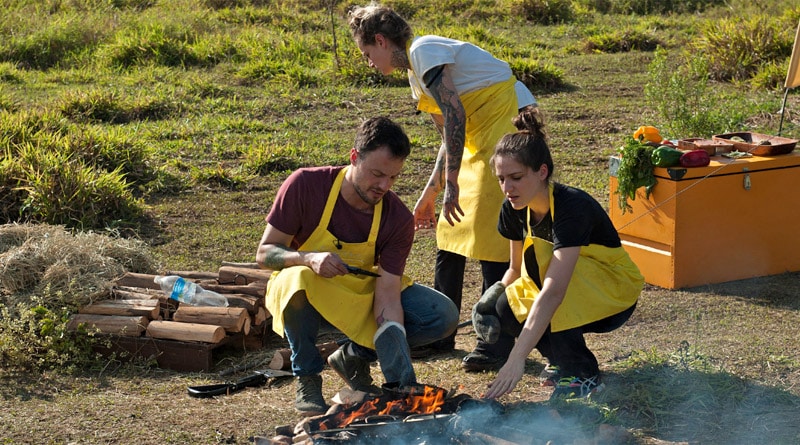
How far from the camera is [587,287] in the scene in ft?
12.8

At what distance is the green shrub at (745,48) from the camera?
11211 mm

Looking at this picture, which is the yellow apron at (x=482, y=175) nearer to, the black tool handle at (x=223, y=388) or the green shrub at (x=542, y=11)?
the black tool handle at (x=223, y=388)

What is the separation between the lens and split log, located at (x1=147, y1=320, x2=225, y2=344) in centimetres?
462

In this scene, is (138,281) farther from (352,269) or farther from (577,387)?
(577,387)

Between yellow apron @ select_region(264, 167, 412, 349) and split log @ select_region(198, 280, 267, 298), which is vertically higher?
yellow apron @ select_region(264, 167, 412, 349)

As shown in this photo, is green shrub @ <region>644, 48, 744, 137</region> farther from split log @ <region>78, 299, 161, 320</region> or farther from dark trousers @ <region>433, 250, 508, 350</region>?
split log @ <region>78, 299, 161, 320</region>

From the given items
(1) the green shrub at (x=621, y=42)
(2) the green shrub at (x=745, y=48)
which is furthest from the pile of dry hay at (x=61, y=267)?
(1) the green shrub at (x=621, y=42)

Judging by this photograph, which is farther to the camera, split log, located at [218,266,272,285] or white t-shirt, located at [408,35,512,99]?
split log, located at [218,266,272,285]

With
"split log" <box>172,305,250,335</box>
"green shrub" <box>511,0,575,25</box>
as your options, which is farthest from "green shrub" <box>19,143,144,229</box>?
"green shrub" <box>511,0,575,25</box>

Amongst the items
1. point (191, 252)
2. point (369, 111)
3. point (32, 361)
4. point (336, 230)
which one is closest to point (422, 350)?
point (336, 230)

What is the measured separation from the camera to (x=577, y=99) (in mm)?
10688

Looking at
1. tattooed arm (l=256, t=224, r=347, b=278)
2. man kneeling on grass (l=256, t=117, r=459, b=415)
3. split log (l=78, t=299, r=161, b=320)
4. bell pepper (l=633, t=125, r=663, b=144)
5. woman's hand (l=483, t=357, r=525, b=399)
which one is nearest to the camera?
woman's hand (l=483, t=357, r=525, b=399)

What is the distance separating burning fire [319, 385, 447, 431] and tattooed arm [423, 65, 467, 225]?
112 cm

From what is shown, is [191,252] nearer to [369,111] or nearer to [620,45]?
[369,111]
